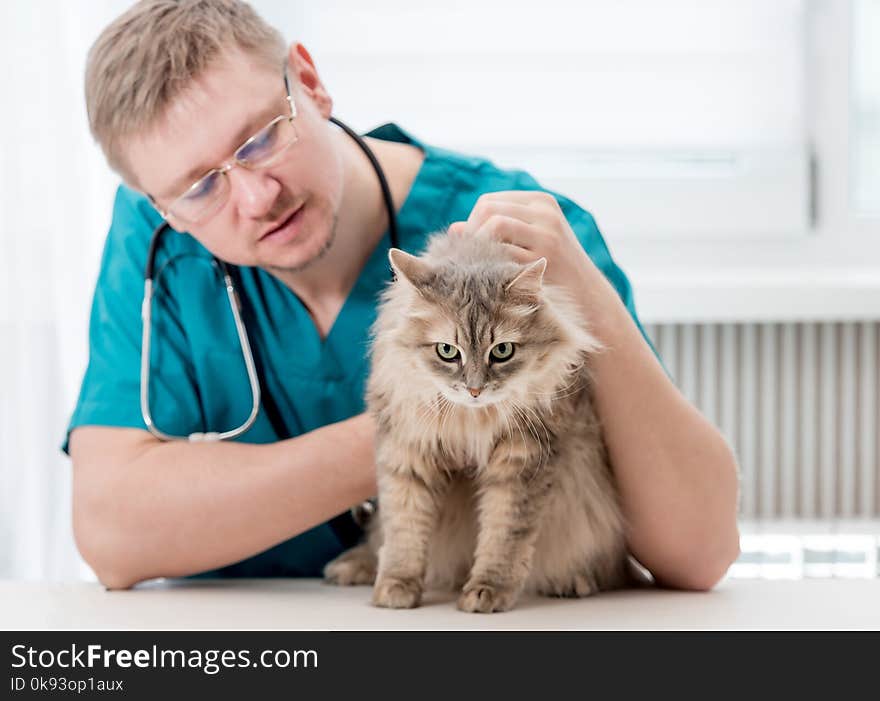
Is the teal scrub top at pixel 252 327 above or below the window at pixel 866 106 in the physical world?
below

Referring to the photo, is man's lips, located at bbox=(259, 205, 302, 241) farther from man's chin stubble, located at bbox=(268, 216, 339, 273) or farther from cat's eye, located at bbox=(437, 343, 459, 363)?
cat's eye, located at bbox=(437, 343, 459, 363)

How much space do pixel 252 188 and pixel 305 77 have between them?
9.3 inches

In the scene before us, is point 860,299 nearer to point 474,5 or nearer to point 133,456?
point 474,5

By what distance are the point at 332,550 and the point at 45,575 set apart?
3.11ft

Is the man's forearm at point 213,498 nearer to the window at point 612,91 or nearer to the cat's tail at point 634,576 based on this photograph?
the cat's tail at point 634,576

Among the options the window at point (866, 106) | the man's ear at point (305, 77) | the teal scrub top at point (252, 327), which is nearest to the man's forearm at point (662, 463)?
the teal scrub top at point (252, 327)

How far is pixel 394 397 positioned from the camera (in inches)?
44.6

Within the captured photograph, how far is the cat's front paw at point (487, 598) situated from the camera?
110 centimetres

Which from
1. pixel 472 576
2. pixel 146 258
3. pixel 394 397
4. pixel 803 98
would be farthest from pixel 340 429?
pixel 803 98

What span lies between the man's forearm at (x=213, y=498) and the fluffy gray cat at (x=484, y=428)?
0.11 metres

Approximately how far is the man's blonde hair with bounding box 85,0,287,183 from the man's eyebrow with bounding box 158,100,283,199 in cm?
8

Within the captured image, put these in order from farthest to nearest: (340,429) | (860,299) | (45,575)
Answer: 1. (860,299)
2. (45,575)
3. (340,429)

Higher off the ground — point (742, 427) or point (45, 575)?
point (742, 427)

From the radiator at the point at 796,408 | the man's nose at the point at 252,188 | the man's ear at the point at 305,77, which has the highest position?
the man's ear at the point at 305,77
